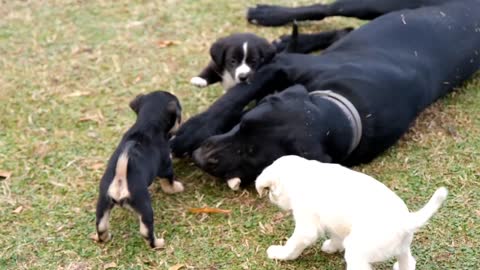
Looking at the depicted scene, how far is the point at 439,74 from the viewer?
4.86 meters

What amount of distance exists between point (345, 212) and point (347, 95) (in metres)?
1.31

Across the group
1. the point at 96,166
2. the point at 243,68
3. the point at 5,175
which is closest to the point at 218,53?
the point at 243,68

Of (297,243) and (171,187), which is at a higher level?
(297,243)

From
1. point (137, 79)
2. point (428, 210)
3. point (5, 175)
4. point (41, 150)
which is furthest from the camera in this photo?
point (137, 79)

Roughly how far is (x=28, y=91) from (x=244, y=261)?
2.35 m

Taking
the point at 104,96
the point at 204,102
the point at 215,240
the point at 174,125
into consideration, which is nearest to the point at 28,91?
the point at 104,96

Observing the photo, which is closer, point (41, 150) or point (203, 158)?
point (203, 158)

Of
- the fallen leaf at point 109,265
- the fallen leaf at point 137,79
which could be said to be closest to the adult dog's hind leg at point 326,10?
the fallen leaf at point 137,79

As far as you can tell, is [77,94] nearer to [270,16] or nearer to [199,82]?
[199,82]

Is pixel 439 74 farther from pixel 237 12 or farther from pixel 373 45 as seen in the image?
pixel 237 12

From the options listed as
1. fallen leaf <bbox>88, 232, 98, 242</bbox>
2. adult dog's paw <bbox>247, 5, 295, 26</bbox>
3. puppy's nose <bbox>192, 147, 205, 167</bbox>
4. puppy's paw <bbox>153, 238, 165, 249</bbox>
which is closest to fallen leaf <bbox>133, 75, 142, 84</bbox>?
adult dog's paw <bbox>247, 5, 295, 26</bbox>

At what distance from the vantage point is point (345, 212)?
3.20m

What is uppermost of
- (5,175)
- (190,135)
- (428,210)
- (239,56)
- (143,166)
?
(428,210)

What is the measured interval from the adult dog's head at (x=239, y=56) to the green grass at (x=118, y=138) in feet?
0.86
